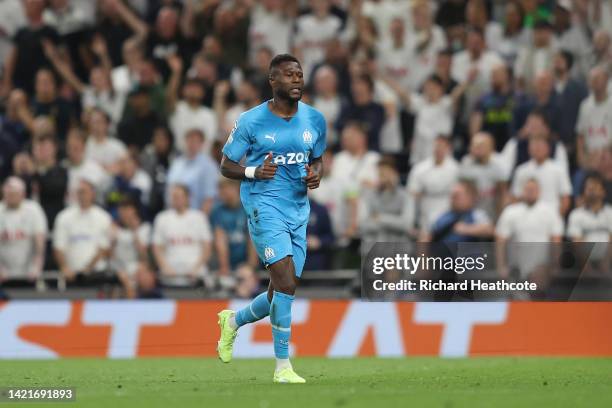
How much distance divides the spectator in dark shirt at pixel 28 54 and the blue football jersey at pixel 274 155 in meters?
11.9

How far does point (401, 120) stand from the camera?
21.1m

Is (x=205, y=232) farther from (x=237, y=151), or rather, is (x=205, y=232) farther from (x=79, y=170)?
(x=237, y=151)

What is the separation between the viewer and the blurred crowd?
18.8 m

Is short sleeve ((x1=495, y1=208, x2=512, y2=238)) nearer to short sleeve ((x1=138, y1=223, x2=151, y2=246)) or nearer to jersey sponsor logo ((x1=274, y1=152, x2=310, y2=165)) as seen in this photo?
short sleeve ((x1=138, y1=223, x2=151, y2=246))

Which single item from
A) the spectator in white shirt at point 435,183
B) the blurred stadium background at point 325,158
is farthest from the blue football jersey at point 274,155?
the spectator in white shirt at point 435,183

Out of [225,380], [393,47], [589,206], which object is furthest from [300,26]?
[225,380]

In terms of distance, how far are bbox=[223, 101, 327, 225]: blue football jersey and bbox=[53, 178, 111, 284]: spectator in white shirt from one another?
26.4 ft

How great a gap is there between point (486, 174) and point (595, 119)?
178 centimetres

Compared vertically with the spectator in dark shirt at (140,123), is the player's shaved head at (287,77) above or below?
above

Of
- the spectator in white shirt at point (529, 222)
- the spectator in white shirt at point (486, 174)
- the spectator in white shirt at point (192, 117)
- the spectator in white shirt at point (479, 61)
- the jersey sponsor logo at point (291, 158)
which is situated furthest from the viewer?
the spectator in white shirt at point (192, 117)

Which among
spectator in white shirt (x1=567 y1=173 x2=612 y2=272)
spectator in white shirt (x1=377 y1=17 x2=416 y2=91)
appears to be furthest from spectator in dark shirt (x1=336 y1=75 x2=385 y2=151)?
spectator in white shirt (x1=567 y1=173 x2=612 y2=272)

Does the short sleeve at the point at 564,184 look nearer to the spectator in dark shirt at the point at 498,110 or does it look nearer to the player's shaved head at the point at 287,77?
the spectator in dark shirt at the point at 498,110

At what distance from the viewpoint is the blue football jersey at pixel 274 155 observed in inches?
452

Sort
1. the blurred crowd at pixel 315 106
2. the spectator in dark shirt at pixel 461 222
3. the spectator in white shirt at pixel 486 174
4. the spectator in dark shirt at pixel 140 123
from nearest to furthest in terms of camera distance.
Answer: the spectator in dark shirt at pixel 461 222, the blurred crowd at pixel 315 106, the spectator in white shirt at pixel 486 174, the spectator in dark shirt at pixel 140 123
